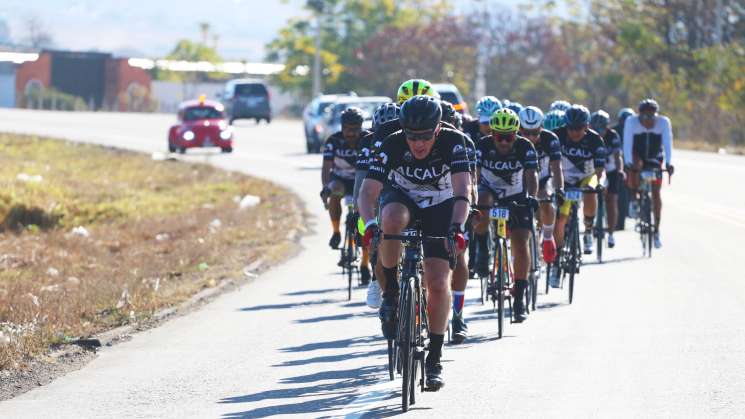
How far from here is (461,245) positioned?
949cm

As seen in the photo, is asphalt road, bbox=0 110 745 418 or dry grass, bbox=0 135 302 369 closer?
asphalt road, bbox=0 110 745 418

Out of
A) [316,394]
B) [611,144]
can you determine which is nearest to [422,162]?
[316,394]

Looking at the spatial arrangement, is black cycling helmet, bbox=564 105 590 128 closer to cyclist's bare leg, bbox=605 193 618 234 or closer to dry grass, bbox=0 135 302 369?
cyclist's bare leg, bbox=605 193 618 234

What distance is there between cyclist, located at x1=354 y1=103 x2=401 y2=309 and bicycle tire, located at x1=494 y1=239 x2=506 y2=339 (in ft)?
3.32

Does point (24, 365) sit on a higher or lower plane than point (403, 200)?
lower

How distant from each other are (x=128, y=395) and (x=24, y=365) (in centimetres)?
161

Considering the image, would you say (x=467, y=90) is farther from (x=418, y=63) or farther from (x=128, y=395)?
(x=128, y=395)

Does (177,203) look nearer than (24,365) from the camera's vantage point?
No

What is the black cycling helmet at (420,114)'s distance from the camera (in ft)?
30.7

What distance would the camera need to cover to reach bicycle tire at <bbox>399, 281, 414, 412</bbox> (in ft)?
30.1

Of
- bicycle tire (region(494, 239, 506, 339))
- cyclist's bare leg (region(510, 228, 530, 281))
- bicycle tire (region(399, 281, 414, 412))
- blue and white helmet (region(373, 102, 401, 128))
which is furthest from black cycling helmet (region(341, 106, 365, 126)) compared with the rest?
bicycle tire (region(399, 281, 414, 412))

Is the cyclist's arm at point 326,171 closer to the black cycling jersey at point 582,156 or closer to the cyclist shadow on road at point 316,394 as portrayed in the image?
the black cycling jersey at point 582,156

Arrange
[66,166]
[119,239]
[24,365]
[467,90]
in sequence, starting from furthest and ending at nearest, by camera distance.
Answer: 1. [467,90]
2. [66,166]
3. [119,239]
4. [24,365]

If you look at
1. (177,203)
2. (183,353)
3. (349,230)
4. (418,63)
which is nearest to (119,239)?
(177,203)
